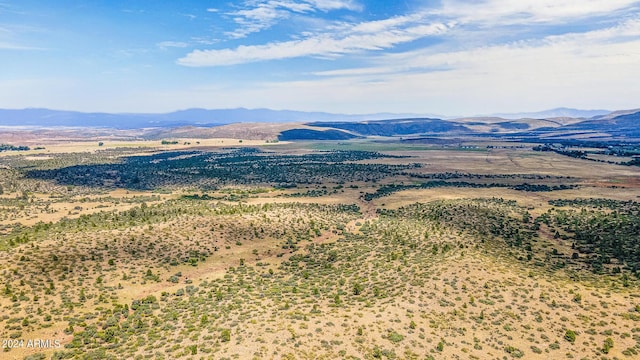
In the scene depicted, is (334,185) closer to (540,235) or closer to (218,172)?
(218,172)

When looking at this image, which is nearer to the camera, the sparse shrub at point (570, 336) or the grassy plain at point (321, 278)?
the grassy plain at point (321, 278)

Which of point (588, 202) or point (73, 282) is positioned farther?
point (588, 202)

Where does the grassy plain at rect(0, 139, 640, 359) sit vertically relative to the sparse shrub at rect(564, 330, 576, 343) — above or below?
above

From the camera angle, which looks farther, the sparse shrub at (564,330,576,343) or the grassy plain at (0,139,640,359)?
the sparse shrub at (564,330,576,343)

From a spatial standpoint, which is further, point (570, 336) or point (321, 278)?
point (321, 278)

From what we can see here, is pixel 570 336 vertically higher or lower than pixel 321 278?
lower

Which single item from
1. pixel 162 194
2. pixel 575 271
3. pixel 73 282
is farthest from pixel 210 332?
pixel 162 194

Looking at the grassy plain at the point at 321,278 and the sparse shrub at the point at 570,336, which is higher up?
the grassy plain at the point at 321,278

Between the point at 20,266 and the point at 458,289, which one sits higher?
the point at 20,266
